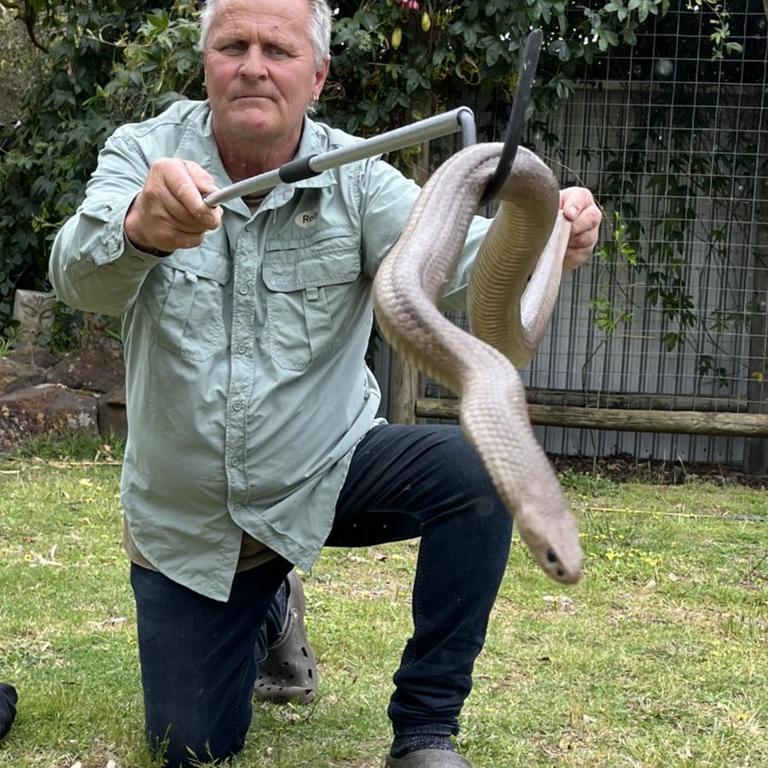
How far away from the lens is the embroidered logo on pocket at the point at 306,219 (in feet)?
9.30

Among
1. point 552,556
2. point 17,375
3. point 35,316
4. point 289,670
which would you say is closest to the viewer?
point 552,556

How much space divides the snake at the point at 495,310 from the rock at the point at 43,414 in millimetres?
5171

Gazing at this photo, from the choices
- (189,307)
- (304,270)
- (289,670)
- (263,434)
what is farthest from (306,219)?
(289,670)

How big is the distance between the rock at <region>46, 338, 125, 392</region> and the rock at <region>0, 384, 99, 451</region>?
8.8 inches

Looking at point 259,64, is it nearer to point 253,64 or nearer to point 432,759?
point 253,64

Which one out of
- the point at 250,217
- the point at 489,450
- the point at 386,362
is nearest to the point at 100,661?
the point at 250,217

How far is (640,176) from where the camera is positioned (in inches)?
285

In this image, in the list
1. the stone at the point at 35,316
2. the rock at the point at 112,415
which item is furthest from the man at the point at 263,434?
the stone at the point at 35,316

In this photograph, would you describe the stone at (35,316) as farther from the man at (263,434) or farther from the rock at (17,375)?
the man at (263,434)

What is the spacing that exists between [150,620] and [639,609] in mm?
1980

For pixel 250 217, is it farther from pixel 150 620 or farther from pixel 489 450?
pixel 489 450

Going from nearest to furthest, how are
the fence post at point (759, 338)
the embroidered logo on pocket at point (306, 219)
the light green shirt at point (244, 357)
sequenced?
the light green shirt at point (244, 357)
the embroidered logo on pocket at point (306, 219)
the fence post at point (759, 338)

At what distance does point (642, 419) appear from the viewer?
7035 mm

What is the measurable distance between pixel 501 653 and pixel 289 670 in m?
0.75
